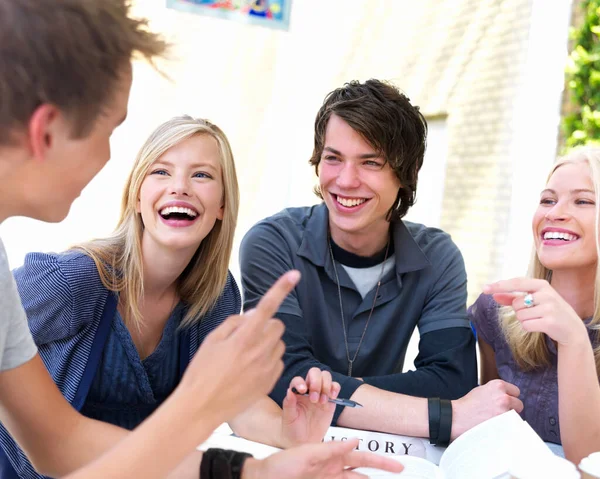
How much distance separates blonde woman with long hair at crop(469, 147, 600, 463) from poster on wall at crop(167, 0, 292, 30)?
324 centimetres

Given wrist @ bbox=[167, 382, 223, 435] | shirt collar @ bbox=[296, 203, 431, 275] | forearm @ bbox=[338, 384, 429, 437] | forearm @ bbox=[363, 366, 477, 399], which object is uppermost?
shirt collar @ bbox=[296, 203, 431, 275]

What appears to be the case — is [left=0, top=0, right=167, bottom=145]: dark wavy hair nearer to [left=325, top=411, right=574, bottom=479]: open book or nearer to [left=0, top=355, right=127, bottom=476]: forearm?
[left=0, top=355, right=127, bottom=476]: forearm

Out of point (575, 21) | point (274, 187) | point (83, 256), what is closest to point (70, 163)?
point (83, 256)

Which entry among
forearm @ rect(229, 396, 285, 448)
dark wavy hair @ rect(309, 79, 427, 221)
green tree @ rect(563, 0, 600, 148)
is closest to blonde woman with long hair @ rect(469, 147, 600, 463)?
dark wavy hair @ rect(309, 79, 427, 221)

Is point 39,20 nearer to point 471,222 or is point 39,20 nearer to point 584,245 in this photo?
point 584,245

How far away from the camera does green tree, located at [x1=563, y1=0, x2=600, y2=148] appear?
4469 mm

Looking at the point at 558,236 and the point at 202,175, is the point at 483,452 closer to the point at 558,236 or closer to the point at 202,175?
the point at 558,236

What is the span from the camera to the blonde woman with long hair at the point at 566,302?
1.62m

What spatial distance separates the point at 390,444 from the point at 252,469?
22.7 inches

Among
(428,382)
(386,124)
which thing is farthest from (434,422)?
(386,124)

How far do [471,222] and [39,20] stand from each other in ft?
16.7

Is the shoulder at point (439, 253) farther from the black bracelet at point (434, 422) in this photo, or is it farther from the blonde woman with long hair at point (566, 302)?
the black bracelet at point (434, 422)

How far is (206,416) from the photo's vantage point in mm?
902

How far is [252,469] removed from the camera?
116cm
